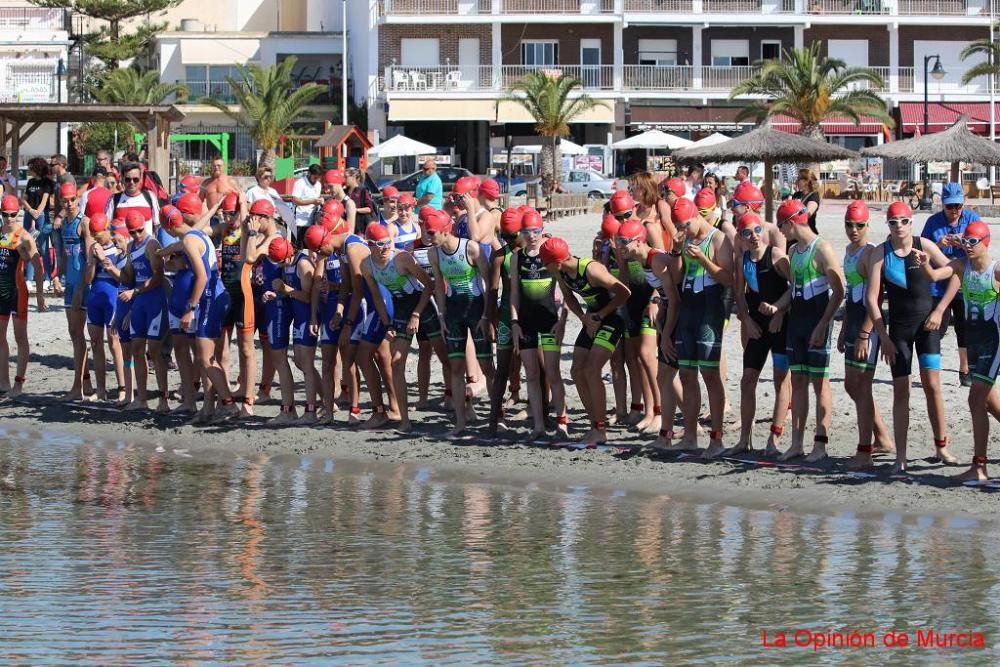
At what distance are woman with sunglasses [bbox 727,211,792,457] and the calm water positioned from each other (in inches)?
52.7

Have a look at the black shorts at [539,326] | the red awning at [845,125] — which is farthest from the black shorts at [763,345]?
the red awning at [845,125]

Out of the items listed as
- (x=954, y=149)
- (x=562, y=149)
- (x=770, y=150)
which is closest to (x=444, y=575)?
(x=954, y=149)

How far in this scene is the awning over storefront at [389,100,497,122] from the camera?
199ft

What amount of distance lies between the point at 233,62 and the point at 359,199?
52.9m

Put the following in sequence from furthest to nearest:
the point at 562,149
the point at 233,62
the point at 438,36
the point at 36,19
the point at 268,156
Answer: the point at 233,62, the point at 36,19, the point at 438,36, the point at 268,156, the point at 562,149

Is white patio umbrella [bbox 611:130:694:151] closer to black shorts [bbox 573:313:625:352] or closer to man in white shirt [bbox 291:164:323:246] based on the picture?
man in white shirt [bbox 291:164:323:246]

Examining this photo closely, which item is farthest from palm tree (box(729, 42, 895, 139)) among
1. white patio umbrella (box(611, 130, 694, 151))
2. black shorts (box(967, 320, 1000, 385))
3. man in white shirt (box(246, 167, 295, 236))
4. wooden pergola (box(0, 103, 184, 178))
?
black shorts (box(967, 320, 1000, 385))

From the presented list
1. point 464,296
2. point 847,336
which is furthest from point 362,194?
point 847,336

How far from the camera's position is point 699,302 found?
11.5m

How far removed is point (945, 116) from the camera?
6300 centimetres

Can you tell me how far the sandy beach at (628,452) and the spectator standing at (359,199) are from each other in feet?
6.40

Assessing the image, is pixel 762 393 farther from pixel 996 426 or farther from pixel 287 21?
pixel 287 21

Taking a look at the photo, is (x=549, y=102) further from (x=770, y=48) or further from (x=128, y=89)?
(x=128, y=89)

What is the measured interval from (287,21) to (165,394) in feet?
213
